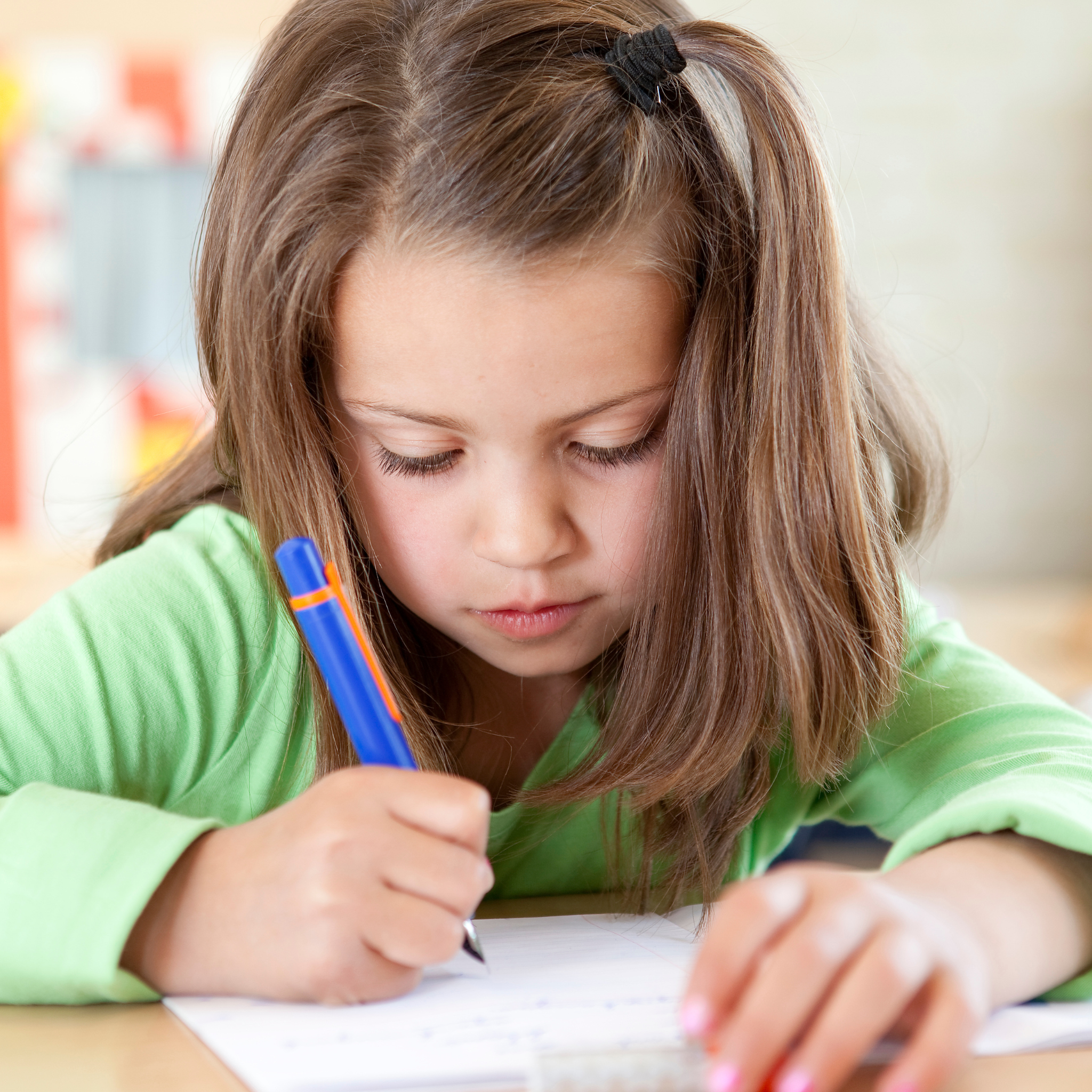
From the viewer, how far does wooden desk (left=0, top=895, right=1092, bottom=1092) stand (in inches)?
15.3

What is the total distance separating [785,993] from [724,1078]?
3cm

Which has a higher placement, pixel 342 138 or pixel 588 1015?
pixel 342 138

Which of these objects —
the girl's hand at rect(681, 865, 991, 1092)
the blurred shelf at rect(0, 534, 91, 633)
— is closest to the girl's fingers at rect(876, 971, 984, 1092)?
the girl's hand at rect(681, 865, 991, 1092)

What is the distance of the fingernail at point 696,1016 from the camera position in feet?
1.19

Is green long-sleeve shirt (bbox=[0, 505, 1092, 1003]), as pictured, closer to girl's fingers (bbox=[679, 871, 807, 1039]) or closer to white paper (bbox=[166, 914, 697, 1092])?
white paper (bbox=[166, 914, 697, 1092])

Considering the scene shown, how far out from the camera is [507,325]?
53 cm

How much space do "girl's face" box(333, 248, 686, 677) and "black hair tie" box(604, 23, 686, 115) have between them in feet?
0.28

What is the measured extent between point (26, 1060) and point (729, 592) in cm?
36

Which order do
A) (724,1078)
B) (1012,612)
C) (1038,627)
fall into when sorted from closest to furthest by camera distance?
1. (724,1078)
2. (1038,627)
3. (1012,612)

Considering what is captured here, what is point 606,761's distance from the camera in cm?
65

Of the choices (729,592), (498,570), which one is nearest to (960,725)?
(729,592)

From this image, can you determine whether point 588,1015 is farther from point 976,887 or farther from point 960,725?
point 960,725

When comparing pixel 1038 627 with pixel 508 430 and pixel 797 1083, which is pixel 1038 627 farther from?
pixel 797 1083

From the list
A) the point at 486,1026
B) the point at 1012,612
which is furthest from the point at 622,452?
the point at 1012,612
